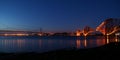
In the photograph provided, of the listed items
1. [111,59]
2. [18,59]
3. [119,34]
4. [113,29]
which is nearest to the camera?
[111,59]

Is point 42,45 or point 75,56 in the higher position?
point 75,56

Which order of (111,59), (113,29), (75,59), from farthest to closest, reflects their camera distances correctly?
(113,29)
(75,59)
(111,59)

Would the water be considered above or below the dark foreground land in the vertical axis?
below

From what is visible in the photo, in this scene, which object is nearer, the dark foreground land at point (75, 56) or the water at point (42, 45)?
the dark foreground land at point (75, 56)

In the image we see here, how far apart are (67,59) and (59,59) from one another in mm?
449

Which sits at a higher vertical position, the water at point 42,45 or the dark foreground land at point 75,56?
the dark foreground land at point 75,56

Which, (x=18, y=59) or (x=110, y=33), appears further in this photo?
(x=110, y=33)

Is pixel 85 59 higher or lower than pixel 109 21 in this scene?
lower

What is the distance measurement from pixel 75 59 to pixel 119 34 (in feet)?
211

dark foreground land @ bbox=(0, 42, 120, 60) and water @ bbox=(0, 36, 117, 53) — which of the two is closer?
dark foreground land @ bbox=(0, 42, 120, 60)

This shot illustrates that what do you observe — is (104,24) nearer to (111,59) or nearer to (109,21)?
(109,21)

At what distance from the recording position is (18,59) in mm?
12789

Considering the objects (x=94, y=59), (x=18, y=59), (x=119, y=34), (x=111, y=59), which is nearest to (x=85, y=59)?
(x=94, y=59)

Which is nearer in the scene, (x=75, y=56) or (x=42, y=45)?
(x=75, y=56)
